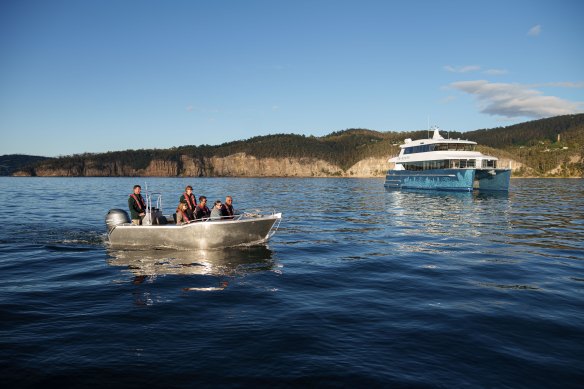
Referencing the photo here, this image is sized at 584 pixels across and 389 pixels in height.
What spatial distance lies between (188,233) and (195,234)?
11.4 inches

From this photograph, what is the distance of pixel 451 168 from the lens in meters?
52.6

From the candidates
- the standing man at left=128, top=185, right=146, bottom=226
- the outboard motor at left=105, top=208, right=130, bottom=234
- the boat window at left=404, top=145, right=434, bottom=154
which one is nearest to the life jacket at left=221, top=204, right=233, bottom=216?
the standing man at left=128, top=185, right=146, bottom=226

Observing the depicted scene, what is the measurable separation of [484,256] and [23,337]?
14.9m

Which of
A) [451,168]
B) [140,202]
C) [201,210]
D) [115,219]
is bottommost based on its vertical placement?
[115,219]

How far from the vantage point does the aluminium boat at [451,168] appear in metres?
51.2

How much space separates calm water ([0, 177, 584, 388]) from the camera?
20.7 feet

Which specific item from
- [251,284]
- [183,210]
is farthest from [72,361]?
[183,210]

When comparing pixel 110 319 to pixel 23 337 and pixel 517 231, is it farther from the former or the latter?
pixel 517 231

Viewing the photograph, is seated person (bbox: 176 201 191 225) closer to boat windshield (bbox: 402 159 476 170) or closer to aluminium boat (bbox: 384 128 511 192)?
aluminium boat (bbox: 384 128 511 192)

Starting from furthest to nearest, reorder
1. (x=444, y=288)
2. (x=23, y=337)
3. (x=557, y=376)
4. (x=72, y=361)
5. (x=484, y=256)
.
A: (x=484, y=256) → (x=444, y=288) → (x=23, y=337) → (x=72, y=361) → (x=557, y=376)

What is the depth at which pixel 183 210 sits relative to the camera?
16359mm

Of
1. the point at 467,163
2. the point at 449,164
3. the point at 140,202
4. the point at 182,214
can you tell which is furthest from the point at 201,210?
the point at 467,163

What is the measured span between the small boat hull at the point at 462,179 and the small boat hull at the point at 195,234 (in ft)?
134

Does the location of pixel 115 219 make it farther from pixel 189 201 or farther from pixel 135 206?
pixel 189 201
